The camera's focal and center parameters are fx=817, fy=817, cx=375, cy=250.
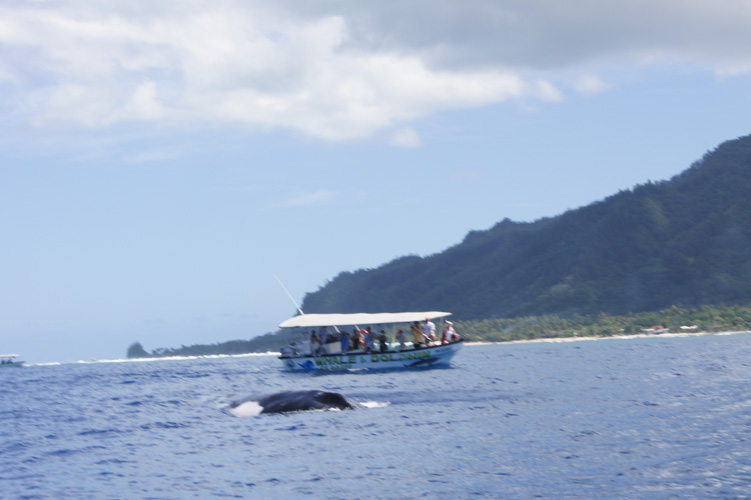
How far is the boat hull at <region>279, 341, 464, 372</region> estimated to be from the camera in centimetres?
5475

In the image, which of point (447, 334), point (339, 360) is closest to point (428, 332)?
point (447, 334)

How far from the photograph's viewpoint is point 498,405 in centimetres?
3072

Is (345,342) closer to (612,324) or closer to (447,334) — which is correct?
(447,334)

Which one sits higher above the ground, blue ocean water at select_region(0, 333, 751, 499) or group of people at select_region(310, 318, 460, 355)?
group of people at select_region(310, 318, 460, 355)

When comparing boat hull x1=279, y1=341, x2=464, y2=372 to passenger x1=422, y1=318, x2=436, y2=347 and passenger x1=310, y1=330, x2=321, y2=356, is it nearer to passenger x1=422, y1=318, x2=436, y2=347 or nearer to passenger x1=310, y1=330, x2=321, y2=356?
passenger x1=310, y1=330, x2=321, y2=356

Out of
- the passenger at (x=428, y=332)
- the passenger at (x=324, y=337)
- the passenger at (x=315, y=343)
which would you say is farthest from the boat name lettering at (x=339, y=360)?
the passenger at (x=428, y=332)

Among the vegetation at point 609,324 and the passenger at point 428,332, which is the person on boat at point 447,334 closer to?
the passenger at point 428,332

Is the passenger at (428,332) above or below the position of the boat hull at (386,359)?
above

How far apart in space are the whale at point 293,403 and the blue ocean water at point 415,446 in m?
0.85

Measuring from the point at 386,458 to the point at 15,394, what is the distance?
122ft

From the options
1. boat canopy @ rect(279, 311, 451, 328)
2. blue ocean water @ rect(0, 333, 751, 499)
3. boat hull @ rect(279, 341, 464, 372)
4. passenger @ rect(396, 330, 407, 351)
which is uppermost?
boat canopy @ rect(279, 311, 451, 328)

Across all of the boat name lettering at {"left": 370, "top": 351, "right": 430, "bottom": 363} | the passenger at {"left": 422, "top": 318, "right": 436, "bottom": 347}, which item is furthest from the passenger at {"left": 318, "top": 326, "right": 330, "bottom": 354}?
the passenger at {"left": 422, "top": 318, "right": 436, "bottom": 347}

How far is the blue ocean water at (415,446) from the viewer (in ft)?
57.1

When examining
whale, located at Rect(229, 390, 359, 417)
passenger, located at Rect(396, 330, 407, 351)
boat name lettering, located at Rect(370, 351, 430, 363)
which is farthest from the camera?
passenger, located at Rect(396, 330, 407, 351)
